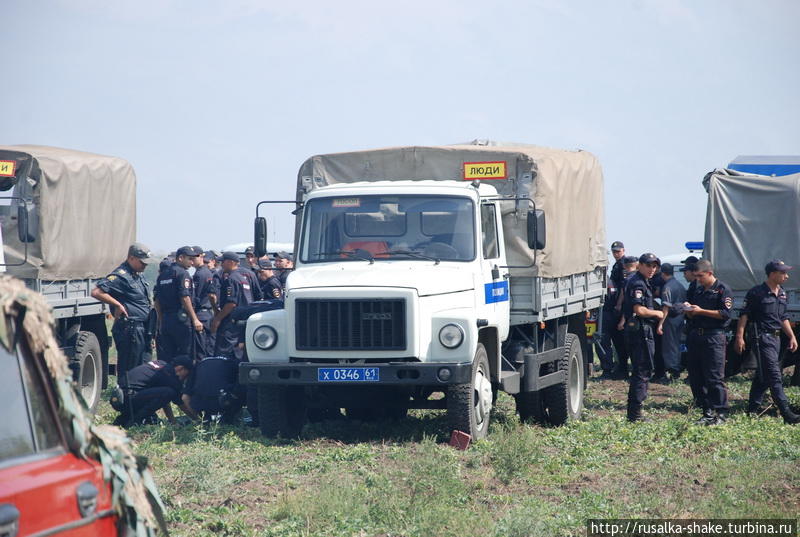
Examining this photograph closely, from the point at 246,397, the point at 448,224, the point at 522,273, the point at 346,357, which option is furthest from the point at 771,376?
the point at 246,397

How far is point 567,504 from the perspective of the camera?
7504 mm

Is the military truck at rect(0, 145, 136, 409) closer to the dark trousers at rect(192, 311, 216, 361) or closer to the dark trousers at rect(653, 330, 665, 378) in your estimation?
the dark trousers at rect(192, 311, 216, 361)

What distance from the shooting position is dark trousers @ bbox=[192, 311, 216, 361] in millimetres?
13227

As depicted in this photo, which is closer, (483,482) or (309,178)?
(483,482)

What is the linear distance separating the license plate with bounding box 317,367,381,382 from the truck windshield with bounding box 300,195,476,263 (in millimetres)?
1205

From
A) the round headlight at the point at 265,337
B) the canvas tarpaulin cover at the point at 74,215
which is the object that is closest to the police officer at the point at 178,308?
the canvas tarpaulin cover at the point at 74,215

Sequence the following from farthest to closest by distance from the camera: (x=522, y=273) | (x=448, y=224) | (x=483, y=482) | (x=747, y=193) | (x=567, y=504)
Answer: (x=747, y=193)
(x=522, y=273)
(x=448, y=224)
(x=483, y=482)
(x=567, y=504)

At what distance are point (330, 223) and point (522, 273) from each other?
2154mm

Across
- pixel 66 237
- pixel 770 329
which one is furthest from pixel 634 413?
pixel 66 237

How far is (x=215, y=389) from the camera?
36.1 ft

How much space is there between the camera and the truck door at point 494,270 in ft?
33.7

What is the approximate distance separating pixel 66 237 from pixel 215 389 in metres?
3.40

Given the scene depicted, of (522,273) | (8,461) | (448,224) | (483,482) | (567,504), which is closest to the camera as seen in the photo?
(8,461)

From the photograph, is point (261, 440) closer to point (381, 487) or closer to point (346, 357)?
Result: point (346, 357)
